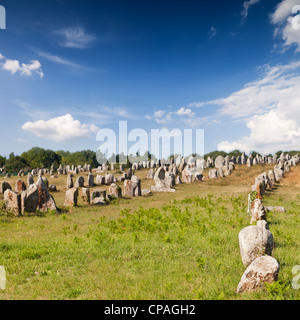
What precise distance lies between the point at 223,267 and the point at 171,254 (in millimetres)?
1791

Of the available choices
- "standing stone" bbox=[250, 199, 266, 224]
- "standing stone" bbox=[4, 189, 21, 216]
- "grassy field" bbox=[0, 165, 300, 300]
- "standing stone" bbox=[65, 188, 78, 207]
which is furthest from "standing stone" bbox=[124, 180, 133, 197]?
"standing stone" bbox=[250, 199, 266, 224]

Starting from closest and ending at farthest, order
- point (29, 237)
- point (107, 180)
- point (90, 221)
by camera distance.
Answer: point (29, 237), point (90, 221), point (107, 180)

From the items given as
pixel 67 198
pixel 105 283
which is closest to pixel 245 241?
pixel 105 283

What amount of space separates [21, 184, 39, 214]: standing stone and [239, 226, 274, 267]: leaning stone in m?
13.9

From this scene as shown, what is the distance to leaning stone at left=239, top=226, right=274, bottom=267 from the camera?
21.1ft

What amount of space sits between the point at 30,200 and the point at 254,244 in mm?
14382

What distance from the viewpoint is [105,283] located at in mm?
5777

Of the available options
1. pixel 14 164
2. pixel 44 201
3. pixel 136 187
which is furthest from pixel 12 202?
pixel 14 164

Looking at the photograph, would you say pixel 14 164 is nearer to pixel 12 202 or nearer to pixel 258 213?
pixel 12 202

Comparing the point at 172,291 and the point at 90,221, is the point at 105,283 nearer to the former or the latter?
the point at 172,291

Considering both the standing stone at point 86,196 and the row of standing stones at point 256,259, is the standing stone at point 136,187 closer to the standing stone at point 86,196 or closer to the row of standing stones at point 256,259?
the standing stone at point 86,196

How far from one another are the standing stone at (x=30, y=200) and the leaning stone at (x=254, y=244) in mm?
13942

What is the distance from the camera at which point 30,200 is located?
52.0 feet

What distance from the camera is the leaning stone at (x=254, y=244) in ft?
21.1
